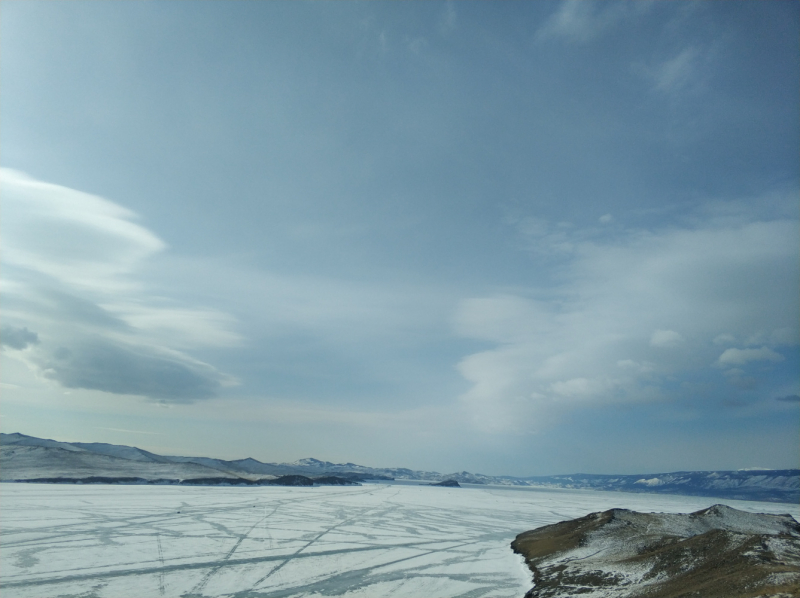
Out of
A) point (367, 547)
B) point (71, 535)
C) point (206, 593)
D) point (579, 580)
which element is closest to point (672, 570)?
point (579, 580)

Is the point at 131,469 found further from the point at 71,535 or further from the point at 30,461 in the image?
the point at 71,535

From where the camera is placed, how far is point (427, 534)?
3014 cm

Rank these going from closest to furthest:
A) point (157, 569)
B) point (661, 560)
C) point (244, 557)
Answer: point (661, 560) → point (157, 569) → point (244, 557)

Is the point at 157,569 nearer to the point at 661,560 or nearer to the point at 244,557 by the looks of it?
the point at 244,557

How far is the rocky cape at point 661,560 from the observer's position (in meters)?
12.6

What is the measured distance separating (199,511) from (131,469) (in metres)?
93.9

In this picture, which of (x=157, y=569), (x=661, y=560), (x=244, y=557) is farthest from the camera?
(x=244, y=557)

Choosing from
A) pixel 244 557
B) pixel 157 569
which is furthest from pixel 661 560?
pixel 157 569

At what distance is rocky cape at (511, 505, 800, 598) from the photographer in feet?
41.4

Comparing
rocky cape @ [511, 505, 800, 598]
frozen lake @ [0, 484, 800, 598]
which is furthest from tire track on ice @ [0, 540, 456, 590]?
rocky cape @ [511, 505, 800, 598]

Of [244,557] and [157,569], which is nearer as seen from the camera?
[157,569]

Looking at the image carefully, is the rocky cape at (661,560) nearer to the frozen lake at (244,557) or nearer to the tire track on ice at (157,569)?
the frozen lake at (244,557)

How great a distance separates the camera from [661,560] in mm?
17281

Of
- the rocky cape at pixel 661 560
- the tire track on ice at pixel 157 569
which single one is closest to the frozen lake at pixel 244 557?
the tire track on ice at pixel 157 569
